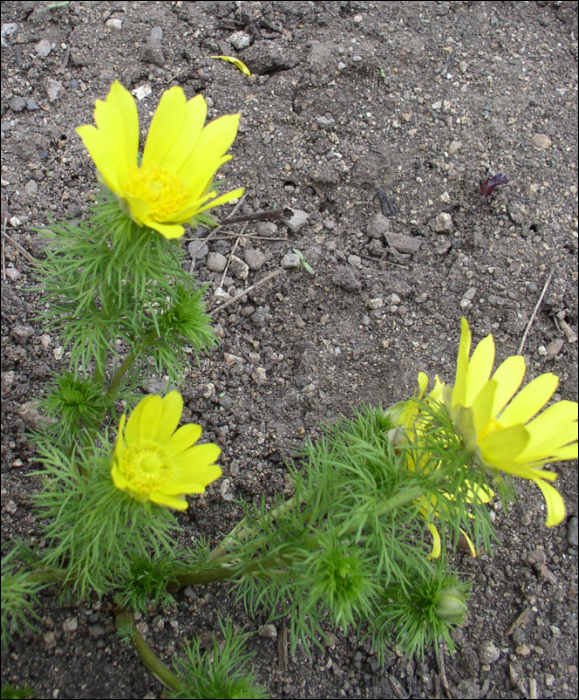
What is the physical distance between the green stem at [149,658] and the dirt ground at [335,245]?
75 millimetres

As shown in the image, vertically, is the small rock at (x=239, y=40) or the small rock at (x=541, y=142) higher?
the small rock at (x=239, y=40)

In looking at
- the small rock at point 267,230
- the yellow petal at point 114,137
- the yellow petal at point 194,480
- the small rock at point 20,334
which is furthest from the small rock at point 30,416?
the small rock at point 267,230

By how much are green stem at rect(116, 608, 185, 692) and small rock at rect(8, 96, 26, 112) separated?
6.44 feet

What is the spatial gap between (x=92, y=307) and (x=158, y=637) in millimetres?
944

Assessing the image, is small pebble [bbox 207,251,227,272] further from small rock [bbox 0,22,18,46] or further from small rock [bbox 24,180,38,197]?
small rock [bbox 0,22,18,46]

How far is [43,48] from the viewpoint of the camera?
2859 mm

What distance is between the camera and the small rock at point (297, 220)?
265 cm

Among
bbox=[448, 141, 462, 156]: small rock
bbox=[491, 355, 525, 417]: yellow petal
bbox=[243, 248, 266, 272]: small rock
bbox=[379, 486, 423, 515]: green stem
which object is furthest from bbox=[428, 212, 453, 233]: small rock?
bbox=[379, 486, 423, 515]: green stem

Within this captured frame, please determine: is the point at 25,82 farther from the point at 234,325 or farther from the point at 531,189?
the point at 531,189

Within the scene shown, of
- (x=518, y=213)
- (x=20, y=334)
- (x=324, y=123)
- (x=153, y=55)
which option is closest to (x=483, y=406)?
(x=20, y=334)

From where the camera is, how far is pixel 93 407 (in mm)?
1754

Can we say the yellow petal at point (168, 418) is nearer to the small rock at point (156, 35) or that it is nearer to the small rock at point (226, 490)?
the small rock at point (226, 490)

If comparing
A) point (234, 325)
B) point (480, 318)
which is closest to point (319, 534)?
point (234, 325)

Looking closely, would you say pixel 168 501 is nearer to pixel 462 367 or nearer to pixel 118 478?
pixel 118 478
